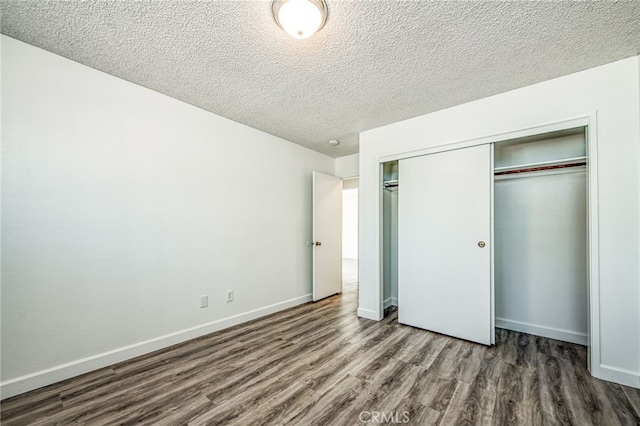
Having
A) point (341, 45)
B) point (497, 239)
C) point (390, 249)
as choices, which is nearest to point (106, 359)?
point (341, 45)

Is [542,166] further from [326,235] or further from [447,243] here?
[326,235]

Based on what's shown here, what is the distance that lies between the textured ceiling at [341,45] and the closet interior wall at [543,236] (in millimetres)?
956

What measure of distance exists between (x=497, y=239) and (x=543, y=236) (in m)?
0.43

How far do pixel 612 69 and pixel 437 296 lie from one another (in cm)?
253

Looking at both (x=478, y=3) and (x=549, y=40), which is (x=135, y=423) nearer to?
(x=478, y=3)

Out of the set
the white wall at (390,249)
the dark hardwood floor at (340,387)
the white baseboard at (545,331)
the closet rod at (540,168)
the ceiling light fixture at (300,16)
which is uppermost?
the ceiling light fixture at (300,16)

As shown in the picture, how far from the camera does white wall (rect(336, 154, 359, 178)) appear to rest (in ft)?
15.4

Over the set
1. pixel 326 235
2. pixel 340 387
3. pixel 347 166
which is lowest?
pixel 340 387

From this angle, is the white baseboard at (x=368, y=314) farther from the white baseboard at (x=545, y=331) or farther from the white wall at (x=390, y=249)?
the white baseboard at (x=545, y=331)

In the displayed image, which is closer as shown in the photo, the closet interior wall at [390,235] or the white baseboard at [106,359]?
the white baseboard at [106,359]

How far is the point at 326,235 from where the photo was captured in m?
4.39

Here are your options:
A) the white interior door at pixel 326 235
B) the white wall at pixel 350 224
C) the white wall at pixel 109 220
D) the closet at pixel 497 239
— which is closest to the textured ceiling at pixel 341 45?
the white wall at pixel 109 220

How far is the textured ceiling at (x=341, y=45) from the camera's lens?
157 cm

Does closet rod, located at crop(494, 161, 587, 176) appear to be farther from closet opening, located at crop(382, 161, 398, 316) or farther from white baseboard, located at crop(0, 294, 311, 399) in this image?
white baseboard, located at crop(0, 294, 311, 399)
